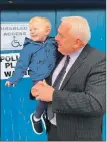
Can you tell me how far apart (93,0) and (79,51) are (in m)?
1.12

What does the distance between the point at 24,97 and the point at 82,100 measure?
123cm

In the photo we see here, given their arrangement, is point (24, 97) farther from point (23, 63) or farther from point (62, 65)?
point (62, 65)

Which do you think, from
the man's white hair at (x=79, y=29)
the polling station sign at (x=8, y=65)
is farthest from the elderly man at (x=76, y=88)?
the polling station sign at (x=8, y=65)

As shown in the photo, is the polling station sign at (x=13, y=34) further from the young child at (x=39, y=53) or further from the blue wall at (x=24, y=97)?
the young child at (x=39, y=53)

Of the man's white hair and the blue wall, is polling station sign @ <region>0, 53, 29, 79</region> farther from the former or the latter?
the man's white hair

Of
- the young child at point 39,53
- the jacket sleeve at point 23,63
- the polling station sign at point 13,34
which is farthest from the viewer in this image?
the polling station sign at point 13,34

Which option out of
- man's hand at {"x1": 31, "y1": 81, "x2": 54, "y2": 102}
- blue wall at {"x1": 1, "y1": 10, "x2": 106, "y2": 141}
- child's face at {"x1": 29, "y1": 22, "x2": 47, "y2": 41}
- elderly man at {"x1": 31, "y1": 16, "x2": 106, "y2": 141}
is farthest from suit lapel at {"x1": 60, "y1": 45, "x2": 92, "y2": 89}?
blue wall at {"x1": 1, "y1": 10, "x2": 106, "y2": 141}

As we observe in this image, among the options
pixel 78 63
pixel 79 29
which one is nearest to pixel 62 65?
Answer: pixel 78 63

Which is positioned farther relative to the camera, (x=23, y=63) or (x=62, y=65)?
(x=23, y=63)

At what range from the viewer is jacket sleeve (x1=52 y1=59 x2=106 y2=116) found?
2.39 m

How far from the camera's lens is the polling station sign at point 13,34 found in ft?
11.0

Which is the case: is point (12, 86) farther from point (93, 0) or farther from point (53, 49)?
point (93, 0)

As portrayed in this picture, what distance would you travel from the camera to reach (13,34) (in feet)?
11.1

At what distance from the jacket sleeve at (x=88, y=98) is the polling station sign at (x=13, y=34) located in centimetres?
110
